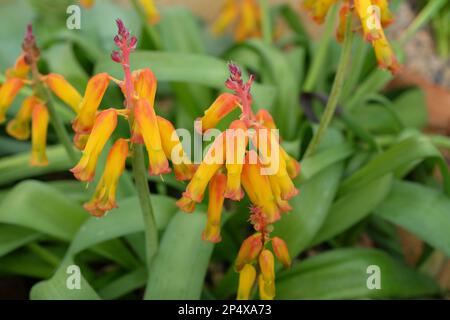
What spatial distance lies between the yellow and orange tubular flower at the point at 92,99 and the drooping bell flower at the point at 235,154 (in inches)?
9.7

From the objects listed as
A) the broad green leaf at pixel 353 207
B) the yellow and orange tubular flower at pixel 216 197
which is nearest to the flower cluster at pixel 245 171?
the yellow and orange tubular flower at pixel 216 197

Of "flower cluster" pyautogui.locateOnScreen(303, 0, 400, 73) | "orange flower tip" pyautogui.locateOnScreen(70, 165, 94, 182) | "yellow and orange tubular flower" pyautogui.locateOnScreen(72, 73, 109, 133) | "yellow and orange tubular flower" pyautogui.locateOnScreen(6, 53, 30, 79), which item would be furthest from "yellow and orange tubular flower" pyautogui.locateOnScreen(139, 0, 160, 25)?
"orange flower tip" pyautogui.locateOnScreen(70, 165, 94, 182)

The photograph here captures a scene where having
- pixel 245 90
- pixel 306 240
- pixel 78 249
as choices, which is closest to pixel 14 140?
pixel 78 249

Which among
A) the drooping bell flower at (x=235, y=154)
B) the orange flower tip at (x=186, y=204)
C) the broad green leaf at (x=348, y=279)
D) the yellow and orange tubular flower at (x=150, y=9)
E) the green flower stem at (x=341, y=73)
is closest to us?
the drooping bell flower at (x=235, y=154)

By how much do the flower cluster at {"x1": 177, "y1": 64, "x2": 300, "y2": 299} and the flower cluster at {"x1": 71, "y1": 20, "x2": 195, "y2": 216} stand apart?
2.4 inches

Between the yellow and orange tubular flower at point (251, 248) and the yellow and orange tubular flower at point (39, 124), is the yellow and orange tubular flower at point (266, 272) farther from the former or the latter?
the yellow and orange tubular flower at point (39, 124)

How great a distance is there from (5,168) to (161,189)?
427 millimetres

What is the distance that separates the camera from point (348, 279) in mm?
1609

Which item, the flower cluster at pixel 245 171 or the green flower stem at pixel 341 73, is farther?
the green flower stem at pixel 341 73

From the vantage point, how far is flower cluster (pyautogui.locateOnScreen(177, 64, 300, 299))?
112 centimetres

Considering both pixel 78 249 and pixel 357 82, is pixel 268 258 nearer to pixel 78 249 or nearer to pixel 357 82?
pixel 78 249

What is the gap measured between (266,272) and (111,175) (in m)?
0.34

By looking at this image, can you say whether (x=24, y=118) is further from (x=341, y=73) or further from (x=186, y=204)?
(x=341, y=73)

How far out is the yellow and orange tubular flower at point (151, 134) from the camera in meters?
1.13
